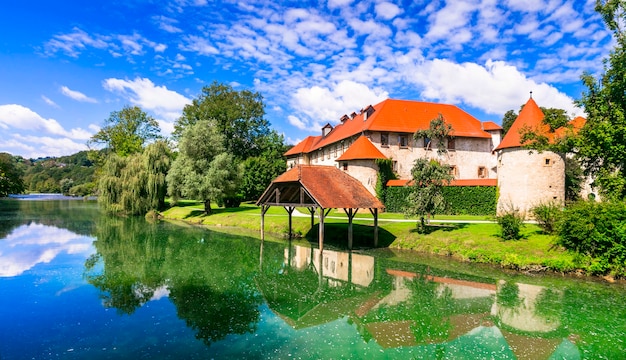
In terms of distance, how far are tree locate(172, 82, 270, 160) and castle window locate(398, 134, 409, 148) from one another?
941 inches

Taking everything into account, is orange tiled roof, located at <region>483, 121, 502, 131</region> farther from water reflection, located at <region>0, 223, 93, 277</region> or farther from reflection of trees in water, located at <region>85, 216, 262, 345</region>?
water reflection, located at <region>0, 223, 93, 277</region>

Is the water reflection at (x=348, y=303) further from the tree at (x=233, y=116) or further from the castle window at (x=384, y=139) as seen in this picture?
the tree at (x=233, y=116)

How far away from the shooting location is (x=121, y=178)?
41531mm

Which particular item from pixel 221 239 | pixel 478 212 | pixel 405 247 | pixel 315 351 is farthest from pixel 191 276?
pixel 478 212

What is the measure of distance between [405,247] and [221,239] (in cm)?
1301

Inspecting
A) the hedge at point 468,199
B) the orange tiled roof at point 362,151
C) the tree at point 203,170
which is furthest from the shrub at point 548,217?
the tree at point 203,170

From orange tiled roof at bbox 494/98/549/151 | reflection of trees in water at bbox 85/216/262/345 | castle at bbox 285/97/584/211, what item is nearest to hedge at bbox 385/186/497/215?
castle at bbox 285/97/584/211

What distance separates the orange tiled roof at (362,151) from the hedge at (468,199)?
3914 mm

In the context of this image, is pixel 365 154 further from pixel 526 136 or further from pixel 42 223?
pixel 42 223

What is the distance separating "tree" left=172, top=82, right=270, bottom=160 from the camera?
168ft

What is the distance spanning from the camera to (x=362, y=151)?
111 ft

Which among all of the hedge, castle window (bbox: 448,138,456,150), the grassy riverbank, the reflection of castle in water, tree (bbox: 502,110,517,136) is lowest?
the reflection of castle in water

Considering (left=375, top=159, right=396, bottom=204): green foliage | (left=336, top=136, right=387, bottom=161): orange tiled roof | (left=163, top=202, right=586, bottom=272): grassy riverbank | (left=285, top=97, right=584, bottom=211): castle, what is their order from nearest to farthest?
(left=163, top=202, right=586, bottom=272): grassy riverbank < (left=285, top=97, right=584, bottom=211): castle < (left=375, top=159, right=396, bottom=204): green foliage < (left=336, top=136, right=387, bottom=161): orange tiled roof

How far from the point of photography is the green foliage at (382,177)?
33250 mm
